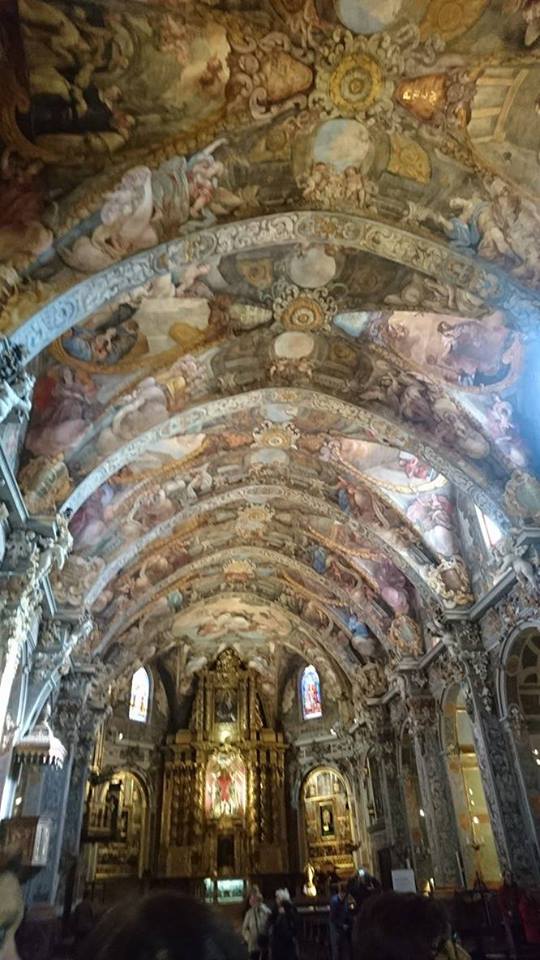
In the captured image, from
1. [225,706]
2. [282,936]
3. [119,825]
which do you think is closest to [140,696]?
[225,706]

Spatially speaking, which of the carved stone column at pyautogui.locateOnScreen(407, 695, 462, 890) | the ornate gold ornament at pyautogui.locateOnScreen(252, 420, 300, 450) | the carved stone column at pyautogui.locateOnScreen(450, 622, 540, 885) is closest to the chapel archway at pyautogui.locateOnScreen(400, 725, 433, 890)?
the carved stone column at pyautogui.locateOnScreen(407, 695, 462, 890)

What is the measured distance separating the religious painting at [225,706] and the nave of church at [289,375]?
363 inches

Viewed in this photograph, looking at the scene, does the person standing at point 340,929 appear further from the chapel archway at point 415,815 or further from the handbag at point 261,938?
the chapel archway at point 415,815

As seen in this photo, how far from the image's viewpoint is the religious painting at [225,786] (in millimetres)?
27719

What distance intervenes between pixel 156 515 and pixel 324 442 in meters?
4.64

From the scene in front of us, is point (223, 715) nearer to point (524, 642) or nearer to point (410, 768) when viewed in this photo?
point (410, 768)

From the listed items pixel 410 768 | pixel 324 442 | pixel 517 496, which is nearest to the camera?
pixel 517 496

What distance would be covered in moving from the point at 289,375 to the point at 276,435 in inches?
99.8

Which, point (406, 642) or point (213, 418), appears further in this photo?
point (406, 642)

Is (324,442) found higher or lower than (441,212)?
higher

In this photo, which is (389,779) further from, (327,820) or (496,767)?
(327,820)

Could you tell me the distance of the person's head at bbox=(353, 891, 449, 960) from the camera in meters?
1.91

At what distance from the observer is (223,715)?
99.7ft

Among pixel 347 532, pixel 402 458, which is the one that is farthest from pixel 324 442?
pixel 347 532
